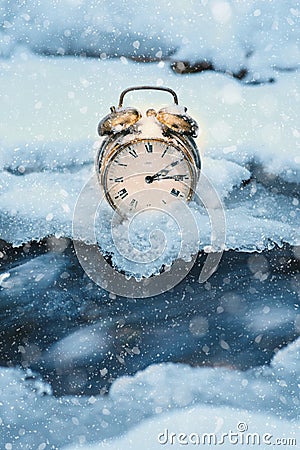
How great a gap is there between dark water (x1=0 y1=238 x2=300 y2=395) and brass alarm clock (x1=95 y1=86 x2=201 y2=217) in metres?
0.19

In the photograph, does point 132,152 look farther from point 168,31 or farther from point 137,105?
point 168,31

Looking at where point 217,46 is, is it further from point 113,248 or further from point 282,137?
point 113,248

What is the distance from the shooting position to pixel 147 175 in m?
1.43

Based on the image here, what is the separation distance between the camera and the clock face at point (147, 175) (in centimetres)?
142

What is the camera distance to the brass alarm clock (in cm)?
140

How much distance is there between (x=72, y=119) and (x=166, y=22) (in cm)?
32

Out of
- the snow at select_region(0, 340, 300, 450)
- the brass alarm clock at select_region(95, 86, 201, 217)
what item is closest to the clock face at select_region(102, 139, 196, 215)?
the brass alarm clock at select_region(95, 86, 201, 217)

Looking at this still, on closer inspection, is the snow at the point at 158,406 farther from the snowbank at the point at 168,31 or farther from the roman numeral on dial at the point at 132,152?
the snowbank at the point at 168,31

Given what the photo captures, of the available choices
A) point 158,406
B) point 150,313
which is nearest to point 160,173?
point 150,313

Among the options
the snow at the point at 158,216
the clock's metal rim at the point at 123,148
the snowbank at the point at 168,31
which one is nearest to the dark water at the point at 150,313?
the snow at the point at 158,216

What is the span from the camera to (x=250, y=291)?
153cm

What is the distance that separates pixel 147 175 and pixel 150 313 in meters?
0.34

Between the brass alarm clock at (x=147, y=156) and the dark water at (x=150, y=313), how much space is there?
19cm

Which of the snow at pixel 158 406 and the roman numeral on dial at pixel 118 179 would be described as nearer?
the roman numeral on dial at pixel 118 179
